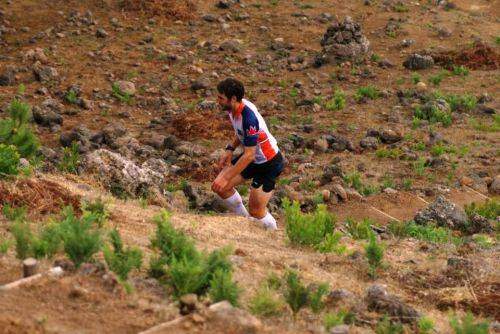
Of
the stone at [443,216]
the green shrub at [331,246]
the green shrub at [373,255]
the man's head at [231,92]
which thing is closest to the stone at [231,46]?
the stone at [443,216]

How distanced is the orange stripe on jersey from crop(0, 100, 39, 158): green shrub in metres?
2.99

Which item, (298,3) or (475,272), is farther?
(298,3)

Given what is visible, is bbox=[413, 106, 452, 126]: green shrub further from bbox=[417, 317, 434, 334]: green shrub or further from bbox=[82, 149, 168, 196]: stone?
bbox=[417, 317, 434, 334]: green shrub

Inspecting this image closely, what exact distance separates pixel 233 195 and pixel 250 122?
4.25 feet

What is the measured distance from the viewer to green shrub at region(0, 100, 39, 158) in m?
9.70

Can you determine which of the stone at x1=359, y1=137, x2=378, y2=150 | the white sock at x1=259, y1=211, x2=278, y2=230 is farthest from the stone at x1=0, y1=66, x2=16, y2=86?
the white sock at x1=259, y1=211, x2=278, y2=230

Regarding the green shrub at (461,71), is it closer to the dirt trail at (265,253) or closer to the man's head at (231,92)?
the dirt trail at (265,253)

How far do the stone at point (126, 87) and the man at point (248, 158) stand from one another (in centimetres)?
652

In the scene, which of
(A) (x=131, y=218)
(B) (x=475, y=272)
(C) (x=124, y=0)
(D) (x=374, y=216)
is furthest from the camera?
(C) (x=124, y=0)

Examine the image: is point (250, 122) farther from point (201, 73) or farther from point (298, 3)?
point (298, 3)

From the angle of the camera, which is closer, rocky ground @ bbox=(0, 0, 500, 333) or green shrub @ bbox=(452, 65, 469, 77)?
rocky ground @ bbox=(0, 0, 500, 333)

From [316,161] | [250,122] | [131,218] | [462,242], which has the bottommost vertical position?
[316,161]

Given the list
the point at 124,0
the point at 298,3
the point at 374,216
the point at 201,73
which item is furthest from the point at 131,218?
the point at 298,3

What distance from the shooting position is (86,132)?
13.3m
